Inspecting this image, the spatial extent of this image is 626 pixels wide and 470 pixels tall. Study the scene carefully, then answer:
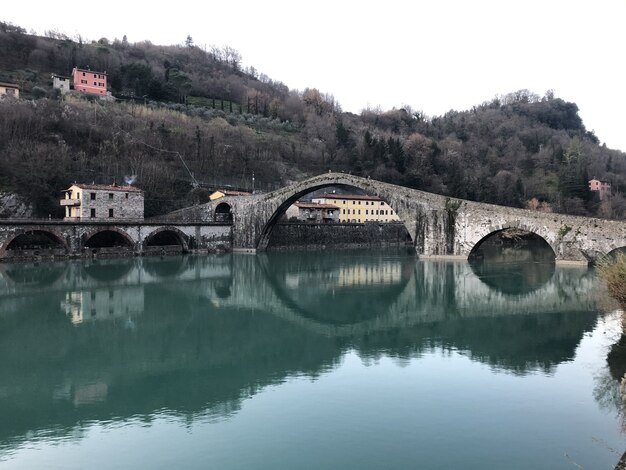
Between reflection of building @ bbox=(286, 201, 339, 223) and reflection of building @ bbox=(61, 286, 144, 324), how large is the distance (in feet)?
118

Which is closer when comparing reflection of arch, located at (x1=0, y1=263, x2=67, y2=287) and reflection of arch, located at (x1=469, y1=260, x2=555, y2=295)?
reflection of arch, located at (x1=469, y1=260, x2=555, y2=295)

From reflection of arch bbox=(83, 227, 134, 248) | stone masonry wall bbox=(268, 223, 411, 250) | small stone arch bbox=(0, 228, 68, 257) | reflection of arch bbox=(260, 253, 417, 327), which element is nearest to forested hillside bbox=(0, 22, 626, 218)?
reflection of arch bbox=(83, 227, 134, 248)

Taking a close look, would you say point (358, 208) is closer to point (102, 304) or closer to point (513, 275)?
point (513, 275)

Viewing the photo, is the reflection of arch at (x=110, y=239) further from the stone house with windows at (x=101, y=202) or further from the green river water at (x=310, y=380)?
the green river water at (x=310, y=380)

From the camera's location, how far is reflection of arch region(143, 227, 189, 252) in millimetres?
42816

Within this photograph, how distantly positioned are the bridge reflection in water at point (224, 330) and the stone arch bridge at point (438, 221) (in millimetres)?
2440

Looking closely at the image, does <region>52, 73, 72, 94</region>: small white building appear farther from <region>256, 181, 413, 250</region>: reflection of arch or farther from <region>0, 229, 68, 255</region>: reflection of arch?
<region>256, 181, 413, 250</region>: reflection of arch

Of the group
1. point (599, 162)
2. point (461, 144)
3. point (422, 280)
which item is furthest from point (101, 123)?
point (599, 162)

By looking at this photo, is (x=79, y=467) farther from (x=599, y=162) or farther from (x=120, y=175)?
(x=599, y=162)

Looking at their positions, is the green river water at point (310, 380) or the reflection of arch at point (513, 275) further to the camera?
the reflection of arch at point (513, 275)

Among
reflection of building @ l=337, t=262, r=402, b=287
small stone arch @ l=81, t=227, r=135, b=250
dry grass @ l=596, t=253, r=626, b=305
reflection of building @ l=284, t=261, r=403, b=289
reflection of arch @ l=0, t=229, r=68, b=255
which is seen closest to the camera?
dry grass @ l=596, t=253, r=626, b=305

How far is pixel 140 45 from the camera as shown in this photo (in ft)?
Result: 389

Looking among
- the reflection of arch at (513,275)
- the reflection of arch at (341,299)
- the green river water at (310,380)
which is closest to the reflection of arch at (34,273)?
the green river water at (310,380)

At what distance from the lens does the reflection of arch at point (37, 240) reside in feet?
120
